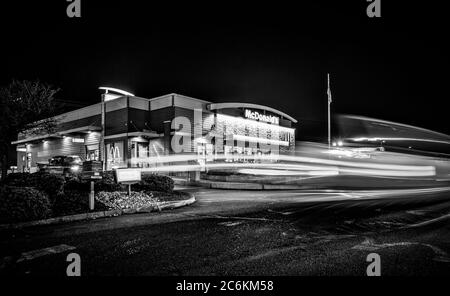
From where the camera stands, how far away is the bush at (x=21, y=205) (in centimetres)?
732

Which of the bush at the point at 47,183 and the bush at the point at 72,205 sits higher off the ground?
the bush at the point at 47,183

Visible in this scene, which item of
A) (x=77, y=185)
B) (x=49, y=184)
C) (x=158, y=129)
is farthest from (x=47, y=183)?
(x=158, y=129)

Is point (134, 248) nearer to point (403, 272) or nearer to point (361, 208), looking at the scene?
point (403, 272)

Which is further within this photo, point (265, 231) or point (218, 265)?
point (265, 231)

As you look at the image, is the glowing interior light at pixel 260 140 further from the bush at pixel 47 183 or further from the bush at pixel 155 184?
the bush at pixel 47 183

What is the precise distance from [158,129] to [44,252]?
24476 mm

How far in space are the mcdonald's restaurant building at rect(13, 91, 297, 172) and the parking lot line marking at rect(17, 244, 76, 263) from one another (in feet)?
65.0

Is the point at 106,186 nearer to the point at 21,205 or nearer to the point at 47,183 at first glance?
the point at 47,183

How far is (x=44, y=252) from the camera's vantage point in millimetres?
5164

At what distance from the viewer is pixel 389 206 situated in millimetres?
10125

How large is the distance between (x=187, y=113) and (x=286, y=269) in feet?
85.4

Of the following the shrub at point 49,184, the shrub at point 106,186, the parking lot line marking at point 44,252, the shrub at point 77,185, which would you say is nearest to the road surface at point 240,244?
the parking lot line marking at point 44,252

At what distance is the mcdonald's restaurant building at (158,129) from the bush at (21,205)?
1725cm

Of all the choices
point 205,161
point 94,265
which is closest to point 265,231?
point 94,265
